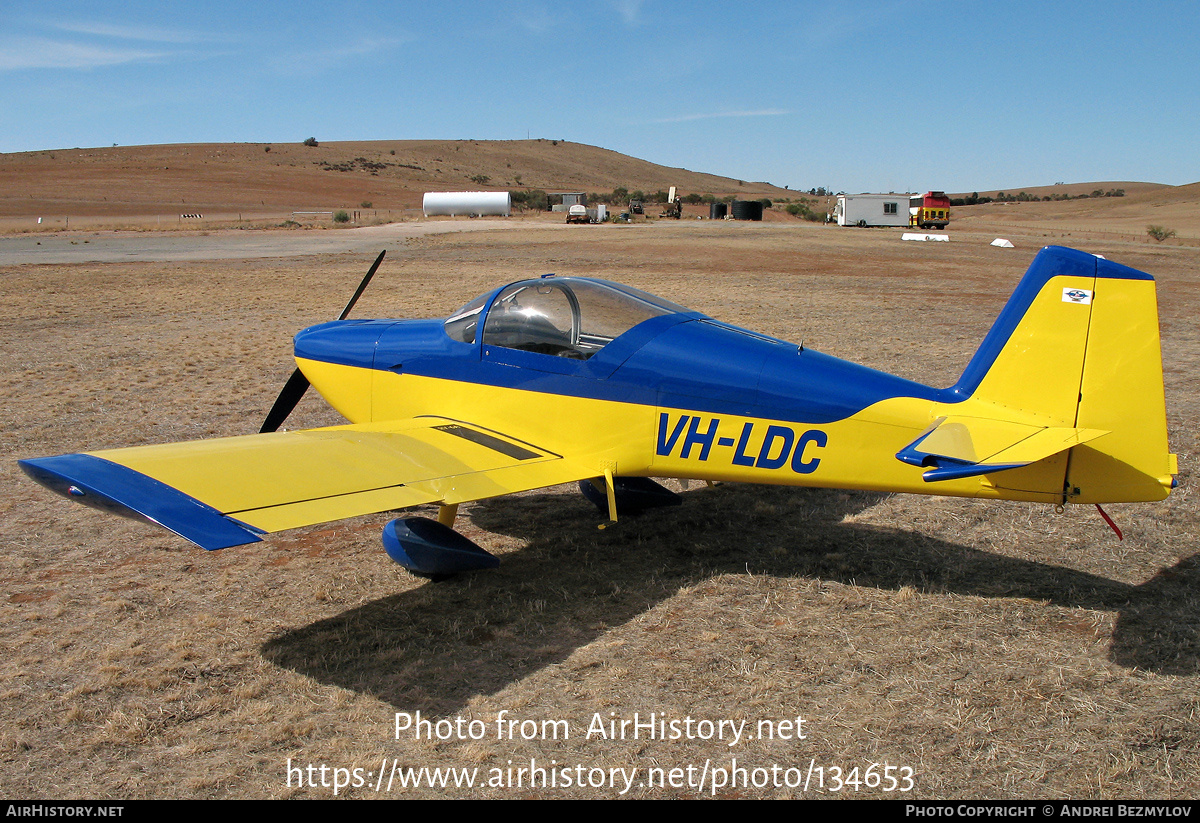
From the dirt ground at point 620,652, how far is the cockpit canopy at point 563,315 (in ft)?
5.14

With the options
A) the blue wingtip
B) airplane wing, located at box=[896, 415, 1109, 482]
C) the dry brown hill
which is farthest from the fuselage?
the dry brown hill

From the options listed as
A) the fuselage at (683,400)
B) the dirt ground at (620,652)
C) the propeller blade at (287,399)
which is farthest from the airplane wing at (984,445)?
the propeller blade at (287,399)

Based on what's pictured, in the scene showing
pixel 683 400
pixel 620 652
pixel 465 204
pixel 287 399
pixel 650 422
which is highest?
pixel 465 204

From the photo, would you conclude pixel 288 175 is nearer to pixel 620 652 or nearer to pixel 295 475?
pixel 295 475

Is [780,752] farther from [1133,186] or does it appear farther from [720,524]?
[1133,186]

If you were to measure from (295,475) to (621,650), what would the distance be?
81.4 inches

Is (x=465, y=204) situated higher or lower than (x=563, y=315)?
higher

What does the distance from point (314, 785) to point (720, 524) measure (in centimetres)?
397

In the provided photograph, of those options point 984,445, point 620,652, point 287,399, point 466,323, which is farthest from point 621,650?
point 287,399

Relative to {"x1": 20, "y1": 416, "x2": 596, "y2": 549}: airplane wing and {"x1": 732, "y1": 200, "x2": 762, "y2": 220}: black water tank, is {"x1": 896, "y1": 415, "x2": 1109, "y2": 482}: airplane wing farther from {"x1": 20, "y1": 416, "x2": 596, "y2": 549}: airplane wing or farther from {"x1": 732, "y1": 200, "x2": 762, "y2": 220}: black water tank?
{"x1": 732, "y1": 200, "x2": 762, "y2": 220}: black water tank

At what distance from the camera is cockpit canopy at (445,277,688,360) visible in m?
5.61

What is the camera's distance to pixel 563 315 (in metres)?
5.71

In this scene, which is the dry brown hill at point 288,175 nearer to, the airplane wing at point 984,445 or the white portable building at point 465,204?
the white portable building at point 465,204

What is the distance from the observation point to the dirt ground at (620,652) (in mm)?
3541
